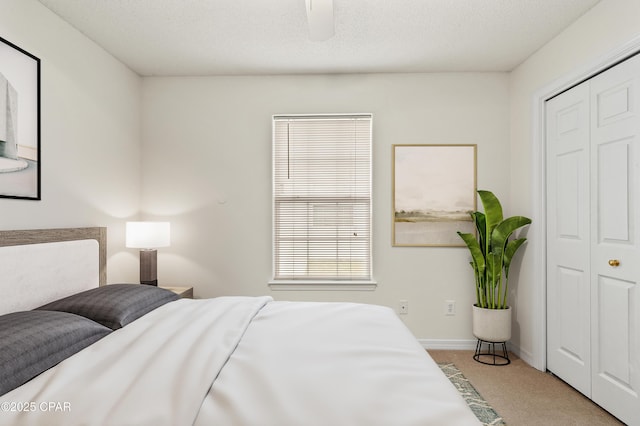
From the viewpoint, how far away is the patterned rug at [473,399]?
239cm

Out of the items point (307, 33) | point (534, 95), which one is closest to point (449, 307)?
point (534, 95)

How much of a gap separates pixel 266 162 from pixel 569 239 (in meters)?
2.56

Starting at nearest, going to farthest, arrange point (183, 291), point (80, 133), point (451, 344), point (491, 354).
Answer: point (80, 133) → point (183, 291) → point (491, 354) → point (451, 344)

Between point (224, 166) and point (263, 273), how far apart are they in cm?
108

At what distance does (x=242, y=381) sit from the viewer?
4.43ft

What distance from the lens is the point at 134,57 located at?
3.36 metres

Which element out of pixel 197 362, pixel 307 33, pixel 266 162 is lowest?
pixel 197 362

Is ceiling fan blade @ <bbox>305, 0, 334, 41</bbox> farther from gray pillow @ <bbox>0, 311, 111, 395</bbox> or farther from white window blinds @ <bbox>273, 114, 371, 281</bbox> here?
gray pillow @ <bbox>0, 311, 111, 395</bbox>

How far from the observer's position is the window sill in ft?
12.0

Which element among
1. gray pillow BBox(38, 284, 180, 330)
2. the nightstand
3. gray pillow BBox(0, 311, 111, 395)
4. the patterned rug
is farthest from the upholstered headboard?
the patterned rug

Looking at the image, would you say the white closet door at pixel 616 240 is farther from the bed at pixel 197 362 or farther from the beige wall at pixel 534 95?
the bed at pixel 197 362

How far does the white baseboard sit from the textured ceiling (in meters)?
2.50

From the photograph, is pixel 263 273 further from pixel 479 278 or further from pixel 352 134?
pixel 479 278

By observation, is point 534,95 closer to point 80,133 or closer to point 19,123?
point 80,133
